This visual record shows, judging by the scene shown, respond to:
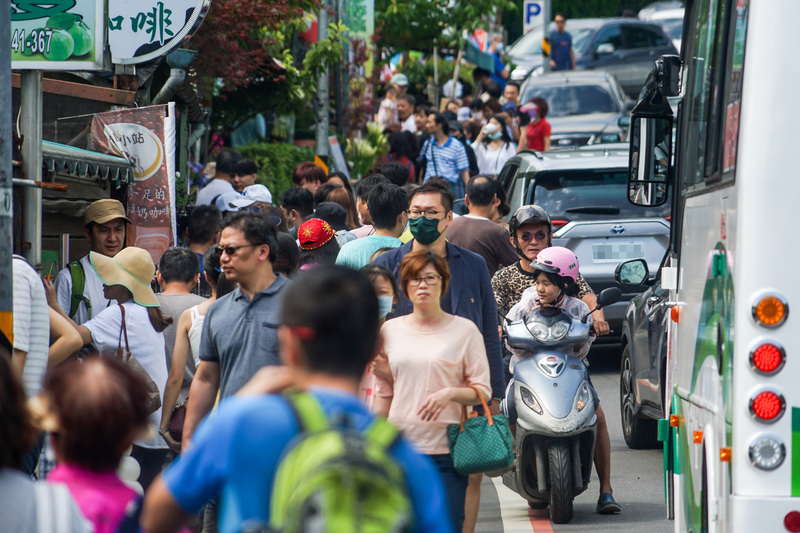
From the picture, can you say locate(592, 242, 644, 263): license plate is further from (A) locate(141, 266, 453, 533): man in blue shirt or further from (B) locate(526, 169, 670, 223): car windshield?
(A) locate(141, 266, 453, 533): man in blue shirt

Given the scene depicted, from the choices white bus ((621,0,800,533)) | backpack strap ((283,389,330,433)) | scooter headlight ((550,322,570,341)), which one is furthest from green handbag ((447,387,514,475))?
backpack strap ((283,389,330,433))

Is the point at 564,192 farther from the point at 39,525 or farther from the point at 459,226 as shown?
the point at 39,525

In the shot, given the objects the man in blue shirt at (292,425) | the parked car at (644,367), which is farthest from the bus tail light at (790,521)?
the parked car at (644,367)

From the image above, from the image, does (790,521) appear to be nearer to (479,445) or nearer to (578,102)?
(479,445)

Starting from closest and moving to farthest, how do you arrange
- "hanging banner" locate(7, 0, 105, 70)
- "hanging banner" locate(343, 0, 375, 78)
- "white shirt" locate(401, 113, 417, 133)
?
1. "hanging banner" locate(7, 0, 105, 70)
2. "hanging banner" locate(343, 0, 375, 78)
3. "white shirt" locate(401, 113, 417, 133)

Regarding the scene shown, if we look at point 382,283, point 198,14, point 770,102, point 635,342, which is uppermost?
point 198,14

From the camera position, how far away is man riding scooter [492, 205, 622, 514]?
298 inches

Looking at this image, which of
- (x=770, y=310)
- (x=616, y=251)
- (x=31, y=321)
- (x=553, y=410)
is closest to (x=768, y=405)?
(x=770, y=310)

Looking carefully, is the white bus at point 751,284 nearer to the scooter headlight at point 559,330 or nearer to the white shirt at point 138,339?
the scooter headlight at point 559,330

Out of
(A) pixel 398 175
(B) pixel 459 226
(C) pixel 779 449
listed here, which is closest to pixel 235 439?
(C) pixel 779 449

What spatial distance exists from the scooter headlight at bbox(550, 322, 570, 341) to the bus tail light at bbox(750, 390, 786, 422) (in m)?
3.03

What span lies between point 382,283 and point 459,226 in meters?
3.47

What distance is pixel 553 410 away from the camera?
23.1ft

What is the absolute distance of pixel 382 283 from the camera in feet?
19.5
